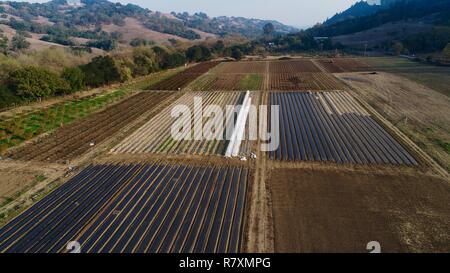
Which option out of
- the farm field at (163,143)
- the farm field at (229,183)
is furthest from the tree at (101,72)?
the farm field at (163,143)

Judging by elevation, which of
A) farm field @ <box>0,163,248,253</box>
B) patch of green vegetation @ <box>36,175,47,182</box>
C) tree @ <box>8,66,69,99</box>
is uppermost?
tree @ <box>8,66,69,99</box>

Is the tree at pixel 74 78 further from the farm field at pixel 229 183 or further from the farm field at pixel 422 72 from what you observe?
the farm field at pixel 422 72

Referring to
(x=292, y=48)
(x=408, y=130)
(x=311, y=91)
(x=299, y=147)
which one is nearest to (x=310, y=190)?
(x=299, y=147)

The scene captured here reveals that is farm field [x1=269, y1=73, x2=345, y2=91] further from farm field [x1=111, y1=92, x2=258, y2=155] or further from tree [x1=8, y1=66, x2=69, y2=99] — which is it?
tree [x1=8, y1=66, x2=69, y2=99]

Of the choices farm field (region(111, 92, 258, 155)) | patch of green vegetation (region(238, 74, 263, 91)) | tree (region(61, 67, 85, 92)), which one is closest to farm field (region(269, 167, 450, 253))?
farm field (region(111, 92, 258, 155))

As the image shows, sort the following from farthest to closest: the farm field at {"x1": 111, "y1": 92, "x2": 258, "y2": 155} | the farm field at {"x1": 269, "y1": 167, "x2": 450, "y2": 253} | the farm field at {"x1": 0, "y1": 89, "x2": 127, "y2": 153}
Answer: the farm field at {"x1": 0, "y1": 89, "x2": 127, "y2": 153} → the farm field at {"x1": 111, "y1": 92, "x2": 258, "y2": 155} → the farm field at {"x1": 269, "y1": 167, "x2": 450, "y2": 253}

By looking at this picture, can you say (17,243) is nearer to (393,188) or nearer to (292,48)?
(393,188)
